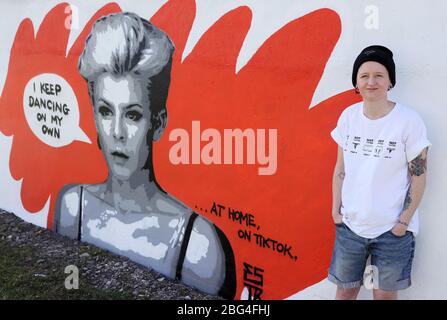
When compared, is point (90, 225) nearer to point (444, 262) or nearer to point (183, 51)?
point (183, 51)

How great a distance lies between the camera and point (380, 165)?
2.26m

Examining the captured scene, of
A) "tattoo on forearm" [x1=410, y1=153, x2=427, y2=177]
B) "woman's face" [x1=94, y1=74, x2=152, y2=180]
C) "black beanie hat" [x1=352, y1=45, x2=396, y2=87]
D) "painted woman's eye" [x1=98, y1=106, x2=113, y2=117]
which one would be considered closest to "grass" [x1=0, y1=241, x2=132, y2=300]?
"woman's face" [x1=94, y1=74, x2=152, y2=180]

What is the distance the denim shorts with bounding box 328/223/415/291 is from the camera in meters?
2.30

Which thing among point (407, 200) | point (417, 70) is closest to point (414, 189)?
point (407, 200)

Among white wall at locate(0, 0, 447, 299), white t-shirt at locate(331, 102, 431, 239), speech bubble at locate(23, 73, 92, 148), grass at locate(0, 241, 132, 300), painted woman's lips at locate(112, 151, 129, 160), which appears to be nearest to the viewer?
white t-shirt at locate(331, 102, 431, 239)

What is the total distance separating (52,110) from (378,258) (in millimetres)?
3477

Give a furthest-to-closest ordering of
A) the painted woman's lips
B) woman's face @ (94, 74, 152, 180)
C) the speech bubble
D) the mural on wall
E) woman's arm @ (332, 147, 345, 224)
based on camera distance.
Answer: the speech bubble → the painted woman's lips → woman's face @ (94, 74, 152, 180) → the mural on wall → woman's arm @ (332, 147, 345, 224)

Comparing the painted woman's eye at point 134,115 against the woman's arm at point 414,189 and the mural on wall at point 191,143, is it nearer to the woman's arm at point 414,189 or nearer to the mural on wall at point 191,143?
the mural on wall at point 191,143

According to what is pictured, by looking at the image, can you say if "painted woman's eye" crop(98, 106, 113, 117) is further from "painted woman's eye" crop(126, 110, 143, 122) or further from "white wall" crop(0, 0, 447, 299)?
"white wall" crop(0, 0, 447, 299)

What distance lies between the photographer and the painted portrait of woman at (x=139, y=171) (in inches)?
137

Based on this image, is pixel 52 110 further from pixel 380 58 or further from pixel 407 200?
pixel 407 200

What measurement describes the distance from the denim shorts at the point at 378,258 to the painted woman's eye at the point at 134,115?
1.97 m

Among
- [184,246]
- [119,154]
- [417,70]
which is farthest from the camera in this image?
[119,154]

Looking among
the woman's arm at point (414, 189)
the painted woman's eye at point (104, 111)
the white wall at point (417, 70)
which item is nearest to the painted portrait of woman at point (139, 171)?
the painted woman's eye at point (104, 111)
